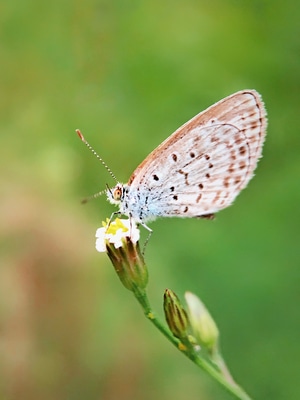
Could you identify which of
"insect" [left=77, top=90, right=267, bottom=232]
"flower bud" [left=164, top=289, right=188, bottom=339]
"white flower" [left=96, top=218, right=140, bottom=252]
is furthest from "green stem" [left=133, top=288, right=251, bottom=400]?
"insect" [left=77, top=90, right=267, bottom=232]

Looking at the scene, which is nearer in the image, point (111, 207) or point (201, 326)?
point (201, 326)

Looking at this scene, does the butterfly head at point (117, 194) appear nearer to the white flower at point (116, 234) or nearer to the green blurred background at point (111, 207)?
the white flower at point (116, 234)

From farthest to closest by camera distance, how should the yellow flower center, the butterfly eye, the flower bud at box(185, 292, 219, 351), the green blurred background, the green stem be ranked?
the green blurred background
the butterfly eye
the yellow flower center
the flower bud at box(185, 292, 219, 351)
the green stem

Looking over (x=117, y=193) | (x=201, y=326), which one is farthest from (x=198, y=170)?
(x=201, y=326)

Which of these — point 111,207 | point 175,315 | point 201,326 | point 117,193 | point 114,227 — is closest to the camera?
point 175,315

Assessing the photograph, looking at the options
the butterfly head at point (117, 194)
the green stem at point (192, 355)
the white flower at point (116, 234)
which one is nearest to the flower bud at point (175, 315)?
the green stem at point (192, 355)

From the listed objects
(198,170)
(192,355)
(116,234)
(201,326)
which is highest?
(198,170)

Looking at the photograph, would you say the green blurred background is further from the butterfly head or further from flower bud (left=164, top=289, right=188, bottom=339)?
flower bud (left=164, top=289, right=188, bottom=339)

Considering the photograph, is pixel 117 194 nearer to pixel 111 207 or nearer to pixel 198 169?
pixel 198 169

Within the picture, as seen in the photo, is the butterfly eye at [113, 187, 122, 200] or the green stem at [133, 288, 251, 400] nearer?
the green stem at [133, 288, 251, 400]
